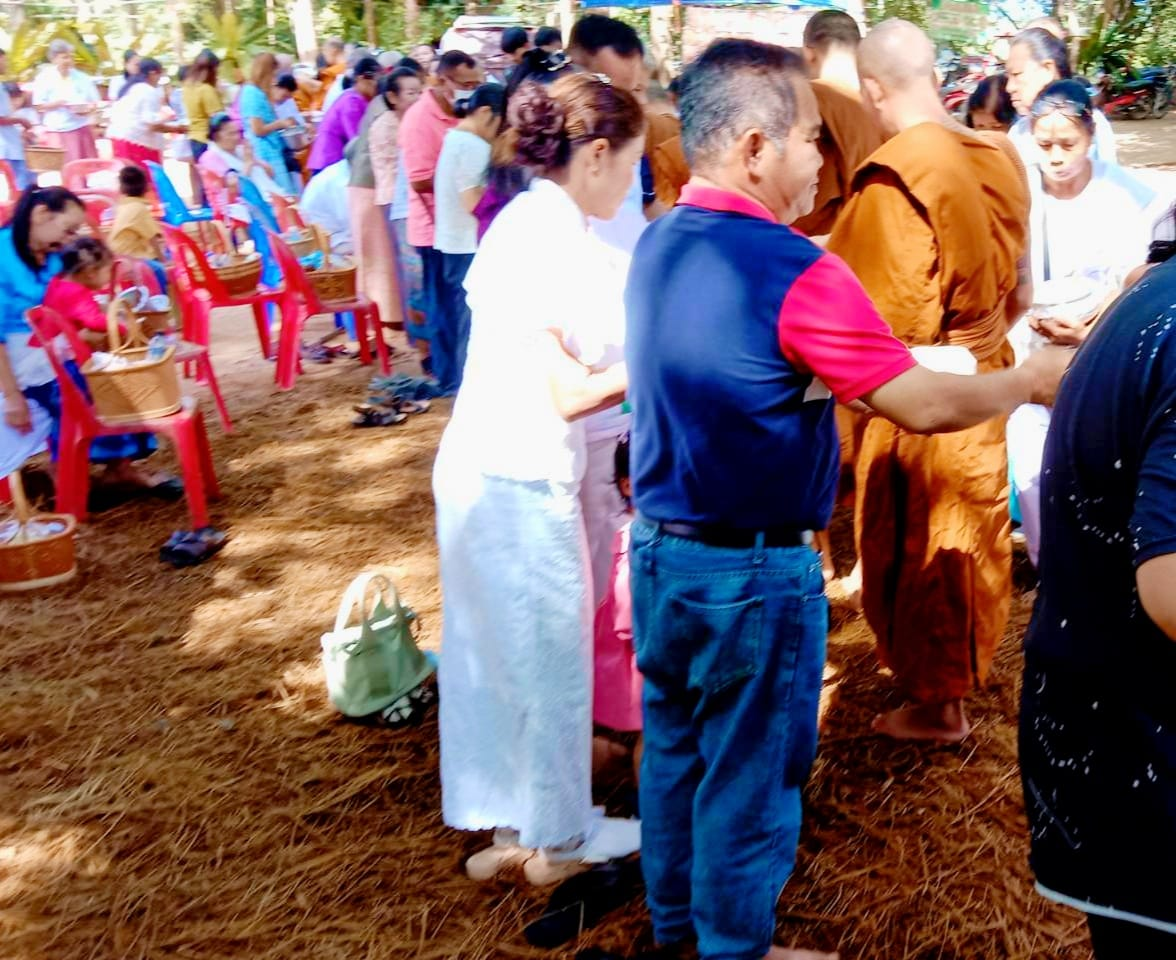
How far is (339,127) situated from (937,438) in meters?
6.74

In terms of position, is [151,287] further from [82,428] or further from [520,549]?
[520,549]

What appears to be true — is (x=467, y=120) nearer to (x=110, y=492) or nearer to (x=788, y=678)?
(x=110, y=492)

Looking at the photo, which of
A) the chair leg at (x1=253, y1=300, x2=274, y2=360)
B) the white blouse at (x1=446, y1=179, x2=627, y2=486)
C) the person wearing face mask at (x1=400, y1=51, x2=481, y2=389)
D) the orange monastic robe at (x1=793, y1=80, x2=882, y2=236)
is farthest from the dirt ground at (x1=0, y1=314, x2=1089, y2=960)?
the chair leg at (x1=253, y1=300, x2=274, y2=360)

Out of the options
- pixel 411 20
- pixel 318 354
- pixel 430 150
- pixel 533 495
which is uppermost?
pixel 411 20

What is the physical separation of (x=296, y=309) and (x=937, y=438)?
4863 mm

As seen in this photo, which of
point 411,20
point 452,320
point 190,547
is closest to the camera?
point 190,547

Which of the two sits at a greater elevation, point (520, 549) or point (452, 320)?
point (520, 549)

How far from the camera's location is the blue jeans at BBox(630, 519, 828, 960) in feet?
6.50

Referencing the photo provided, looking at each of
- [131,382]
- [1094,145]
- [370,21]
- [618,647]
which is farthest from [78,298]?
[370,21]

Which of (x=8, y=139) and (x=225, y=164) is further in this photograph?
(x=8, y=139)

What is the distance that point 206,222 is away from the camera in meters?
8.05

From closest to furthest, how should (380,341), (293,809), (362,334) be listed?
(293,809)
(380,341)
(362,334)

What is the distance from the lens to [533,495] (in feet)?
8.07

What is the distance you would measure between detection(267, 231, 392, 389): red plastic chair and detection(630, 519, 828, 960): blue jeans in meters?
5.21
